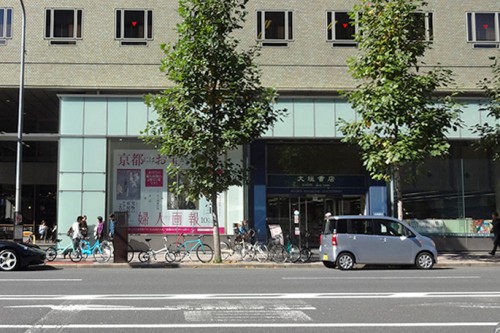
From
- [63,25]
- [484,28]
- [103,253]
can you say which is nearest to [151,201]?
[103,253]

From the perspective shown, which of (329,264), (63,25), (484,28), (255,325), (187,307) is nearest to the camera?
(255,325)

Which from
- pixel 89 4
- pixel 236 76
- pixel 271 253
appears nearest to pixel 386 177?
pixel 271 253

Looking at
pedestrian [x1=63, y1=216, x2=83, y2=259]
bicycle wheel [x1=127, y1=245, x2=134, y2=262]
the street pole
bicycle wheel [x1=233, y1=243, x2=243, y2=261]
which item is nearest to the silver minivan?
bicycle wheel [x1=233, y1=243, x2=243, y2=261]

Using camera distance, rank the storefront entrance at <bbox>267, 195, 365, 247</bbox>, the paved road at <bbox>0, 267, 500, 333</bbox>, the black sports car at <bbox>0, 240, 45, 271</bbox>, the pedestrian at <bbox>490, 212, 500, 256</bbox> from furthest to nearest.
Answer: the storefront entrance at <bbox>267, 195, 365, 247</bbox>
the pedestrian at <bbox>490, 212, 500, 256</bbox>
the black sports car at <bbox>0, 240, 45, 271</bbox>
the paved road at <bbox>0, 267, 500, 333</bbox>

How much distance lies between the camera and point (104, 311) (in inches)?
324

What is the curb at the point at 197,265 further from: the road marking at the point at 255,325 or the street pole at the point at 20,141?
the road marking at the point at 255,325

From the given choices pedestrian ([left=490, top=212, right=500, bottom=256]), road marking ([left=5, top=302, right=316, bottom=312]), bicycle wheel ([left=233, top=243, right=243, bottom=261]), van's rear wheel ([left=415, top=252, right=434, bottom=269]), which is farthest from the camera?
pedestrian ([left=490, top=212, right=500, bottom=256])

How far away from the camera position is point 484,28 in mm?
23938

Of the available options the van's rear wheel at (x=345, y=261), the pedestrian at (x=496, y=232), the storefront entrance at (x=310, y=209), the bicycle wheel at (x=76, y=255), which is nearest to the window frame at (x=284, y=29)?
the storefront entrance at (x=310, y=209)

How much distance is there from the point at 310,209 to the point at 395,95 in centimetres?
787

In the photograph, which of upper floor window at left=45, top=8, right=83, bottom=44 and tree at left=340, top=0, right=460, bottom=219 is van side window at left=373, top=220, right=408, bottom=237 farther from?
upper floor window at left=45, top=8, right=83, bottom=44

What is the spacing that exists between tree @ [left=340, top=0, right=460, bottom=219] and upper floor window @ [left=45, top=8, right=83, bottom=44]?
12078 mm

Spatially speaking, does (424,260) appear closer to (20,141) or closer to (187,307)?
(187,307)

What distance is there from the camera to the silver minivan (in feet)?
53.1
